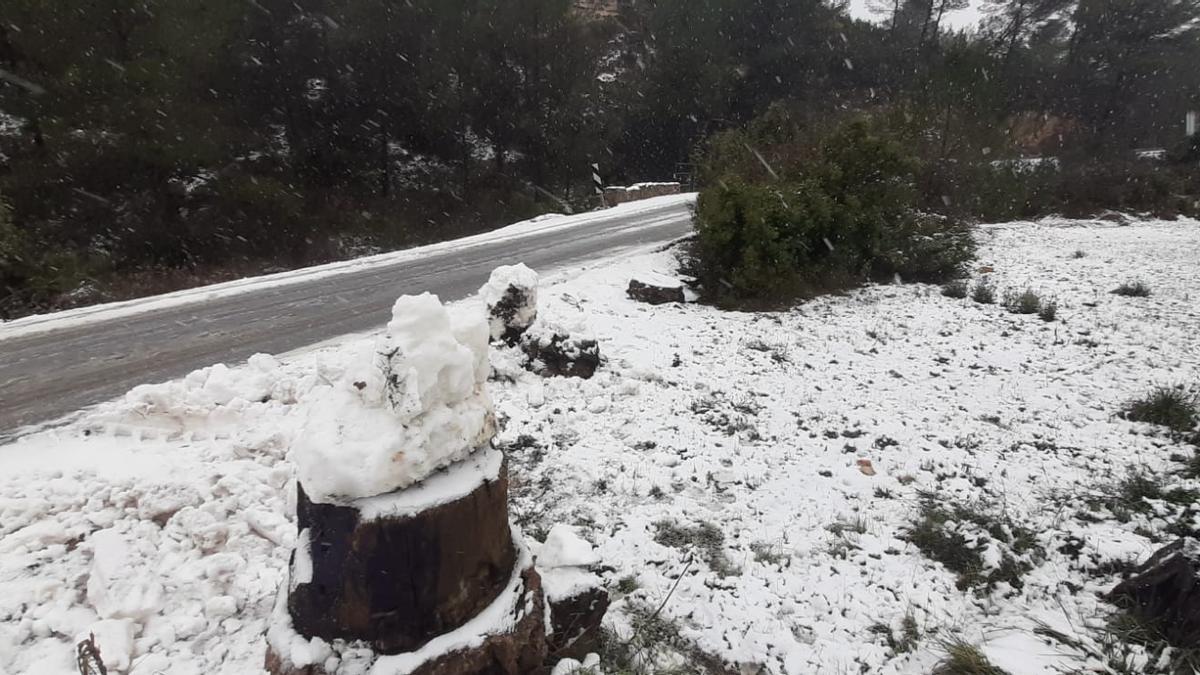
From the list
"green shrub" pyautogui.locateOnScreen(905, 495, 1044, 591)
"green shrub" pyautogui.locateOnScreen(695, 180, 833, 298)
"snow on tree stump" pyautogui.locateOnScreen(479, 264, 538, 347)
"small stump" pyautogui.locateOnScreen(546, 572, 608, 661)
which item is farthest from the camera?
"green shrub" pyautogui.locateOnScreen(695, 180, 833, 298)

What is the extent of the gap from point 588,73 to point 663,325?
77.1ft

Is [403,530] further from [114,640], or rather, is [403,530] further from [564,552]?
[114,640]

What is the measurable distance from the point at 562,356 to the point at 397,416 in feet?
15.0

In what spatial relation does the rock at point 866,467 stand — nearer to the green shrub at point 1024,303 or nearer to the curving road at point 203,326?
the curving road at point 203,326

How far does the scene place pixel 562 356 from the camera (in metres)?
7.05

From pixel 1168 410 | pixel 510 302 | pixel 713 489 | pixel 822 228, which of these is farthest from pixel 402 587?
pixel 822 228

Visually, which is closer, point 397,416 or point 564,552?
point 397,416

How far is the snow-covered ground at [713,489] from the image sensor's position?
11.2 feet

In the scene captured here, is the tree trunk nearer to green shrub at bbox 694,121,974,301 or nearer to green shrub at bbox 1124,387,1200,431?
green shrub at bbox 1124,387,1200,431

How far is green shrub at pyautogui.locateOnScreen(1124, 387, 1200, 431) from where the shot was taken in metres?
6.17

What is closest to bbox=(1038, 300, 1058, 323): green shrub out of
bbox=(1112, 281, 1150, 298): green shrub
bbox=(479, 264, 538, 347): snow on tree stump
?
bbox=(1112, 281, 1150, 298): green shrub

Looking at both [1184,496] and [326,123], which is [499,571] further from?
[326,123]

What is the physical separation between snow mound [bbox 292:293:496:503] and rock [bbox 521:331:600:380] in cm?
415

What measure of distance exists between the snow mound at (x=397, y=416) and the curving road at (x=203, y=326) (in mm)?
4347
